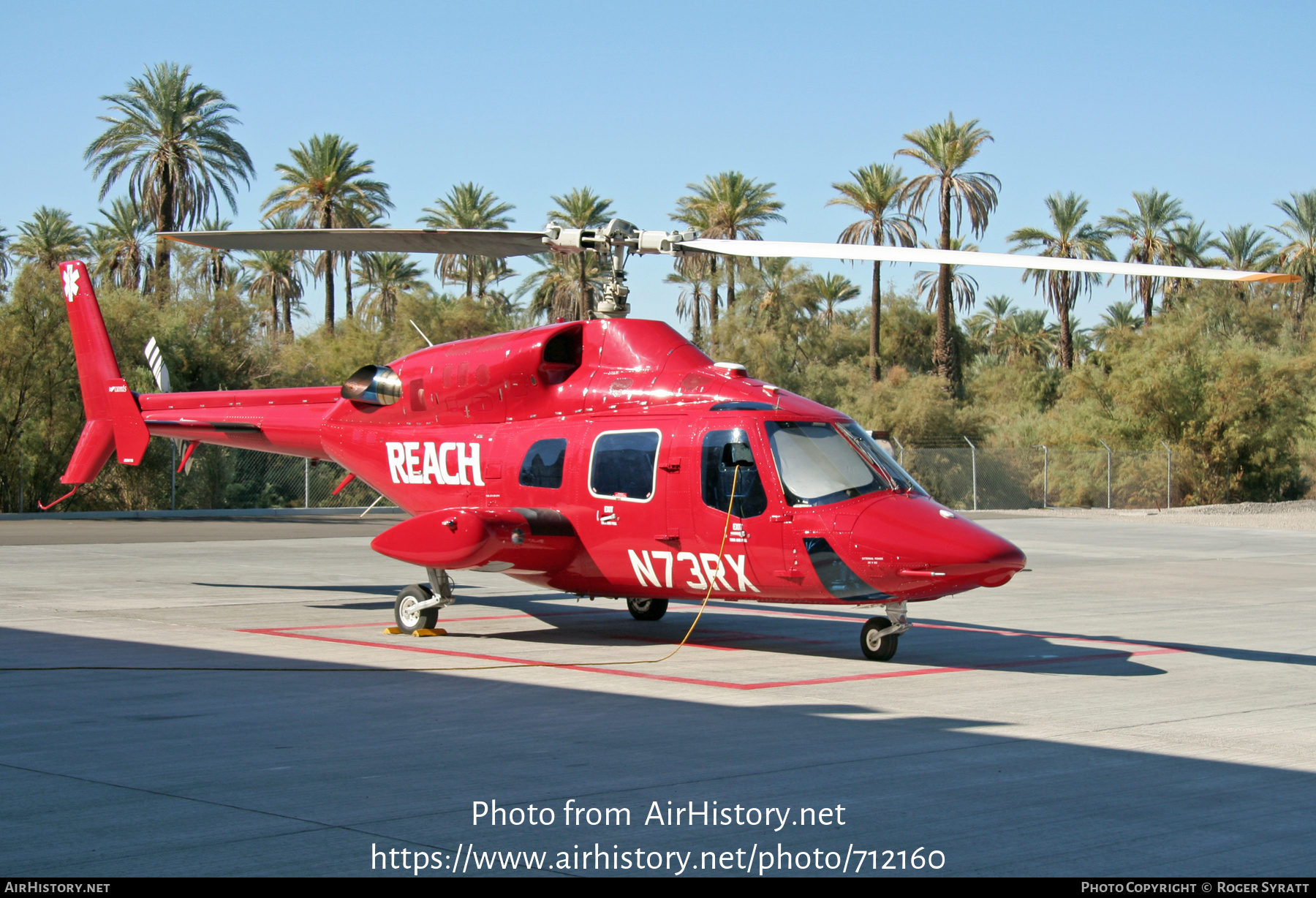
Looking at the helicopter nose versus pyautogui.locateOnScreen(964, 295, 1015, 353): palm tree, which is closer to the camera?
the helicopter nose

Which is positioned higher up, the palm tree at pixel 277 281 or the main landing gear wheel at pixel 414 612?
the palm tree at pixel 277 281

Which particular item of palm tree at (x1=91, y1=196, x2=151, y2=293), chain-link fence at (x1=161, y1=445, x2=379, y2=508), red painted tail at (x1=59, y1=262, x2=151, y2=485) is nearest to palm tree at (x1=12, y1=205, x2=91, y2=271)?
palm tree at (x1=91, y1=196, x2=151, y2=293)

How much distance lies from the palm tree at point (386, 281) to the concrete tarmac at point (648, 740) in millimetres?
46032

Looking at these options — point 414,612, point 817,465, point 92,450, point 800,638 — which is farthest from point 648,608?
point 92,450

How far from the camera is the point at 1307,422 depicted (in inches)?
2019

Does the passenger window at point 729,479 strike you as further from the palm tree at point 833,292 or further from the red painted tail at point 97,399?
the palm tree at point 833,292

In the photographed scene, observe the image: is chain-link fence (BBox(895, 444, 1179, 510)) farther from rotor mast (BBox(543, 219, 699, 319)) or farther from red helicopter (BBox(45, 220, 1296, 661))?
rotor mast (BBox(543, 219, 699, 319))

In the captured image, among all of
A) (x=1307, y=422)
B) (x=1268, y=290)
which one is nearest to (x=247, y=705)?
(x=1307, y=422)

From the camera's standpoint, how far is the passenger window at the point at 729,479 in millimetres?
10939

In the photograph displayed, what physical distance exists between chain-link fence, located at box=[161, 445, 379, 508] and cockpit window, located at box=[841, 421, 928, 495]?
26825 mm

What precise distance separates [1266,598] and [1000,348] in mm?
72596

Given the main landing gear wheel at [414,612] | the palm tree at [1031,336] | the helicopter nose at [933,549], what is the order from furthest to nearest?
the palm tree at [1031,336] → the main landing gear wheel at [414,612] → the helicopter nose at [933,549]

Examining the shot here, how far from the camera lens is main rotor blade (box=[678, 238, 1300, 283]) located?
28.1 ft

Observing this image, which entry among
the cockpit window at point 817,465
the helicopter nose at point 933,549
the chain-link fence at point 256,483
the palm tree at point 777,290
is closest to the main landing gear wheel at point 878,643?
the helicopter nose at point 933,549
